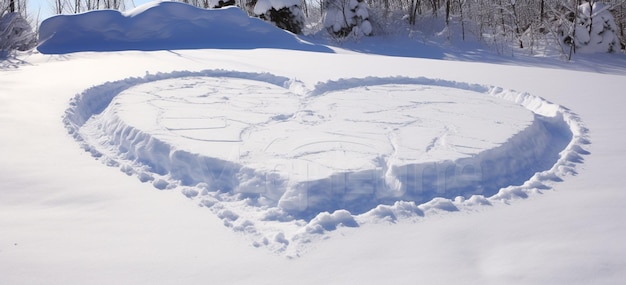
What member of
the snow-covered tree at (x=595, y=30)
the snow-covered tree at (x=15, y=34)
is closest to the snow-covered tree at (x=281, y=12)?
the snow-covered tree at (x=15, y=34)

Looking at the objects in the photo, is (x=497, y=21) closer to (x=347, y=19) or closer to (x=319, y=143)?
(x=347, y=19)

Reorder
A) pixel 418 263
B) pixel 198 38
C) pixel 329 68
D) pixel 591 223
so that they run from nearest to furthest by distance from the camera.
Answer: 1. pixel 418 263
2. pixel 591 223
3. pixel 329 68
4. pixel 198 38

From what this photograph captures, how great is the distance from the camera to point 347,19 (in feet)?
42.8

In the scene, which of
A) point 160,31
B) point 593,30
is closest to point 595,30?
point 593,30

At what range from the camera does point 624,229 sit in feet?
6.95

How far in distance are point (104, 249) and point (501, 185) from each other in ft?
6.34

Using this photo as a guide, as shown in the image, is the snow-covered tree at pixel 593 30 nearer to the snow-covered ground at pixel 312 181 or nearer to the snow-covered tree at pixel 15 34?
the snow-covered ground at pixel 312 181

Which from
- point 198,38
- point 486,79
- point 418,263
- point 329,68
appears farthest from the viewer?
point 198,38

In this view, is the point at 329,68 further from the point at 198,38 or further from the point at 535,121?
the point at 198,38

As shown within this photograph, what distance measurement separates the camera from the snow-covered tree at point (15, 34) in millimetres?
7564

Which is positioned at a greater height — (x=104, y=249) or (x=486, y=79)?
(x=486, y=79)

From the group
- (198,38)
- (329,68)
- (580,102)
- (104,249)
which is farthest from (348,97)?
(198,38)

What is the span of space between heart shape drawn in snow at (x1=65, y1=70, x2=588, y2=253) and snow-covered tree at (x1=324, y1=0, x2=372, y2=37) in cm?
838

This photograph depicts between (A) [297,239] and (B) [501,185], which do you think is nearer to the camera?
(A) [297,239]
